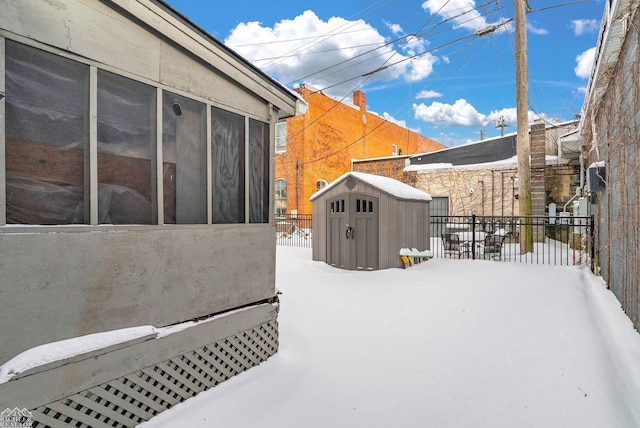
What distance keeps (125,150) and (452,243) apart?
356 inches

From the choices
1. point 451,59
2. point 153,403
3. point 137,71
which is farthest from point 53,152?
point 451,59

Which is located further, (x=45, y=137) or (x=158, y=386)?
(x=158, y=386)

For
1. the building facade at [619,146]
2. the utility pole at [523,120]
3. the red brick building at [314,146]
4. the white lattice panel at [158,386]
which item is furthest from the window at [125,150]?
the red brick building at [314,146]

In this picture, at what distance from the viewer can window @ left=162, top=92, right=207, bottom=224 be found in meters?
2.95

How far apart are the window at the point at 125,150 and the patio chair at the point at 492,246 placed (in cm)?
888

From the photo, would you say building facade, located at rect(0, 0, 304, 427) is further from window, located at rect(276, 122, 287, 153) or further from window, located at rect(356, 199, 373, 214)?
window, located at rect(276, 122, 287, 153)

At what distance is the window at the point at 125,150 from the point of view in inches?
99.9

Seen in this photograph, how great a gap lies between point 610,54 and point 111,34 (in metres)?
5.95

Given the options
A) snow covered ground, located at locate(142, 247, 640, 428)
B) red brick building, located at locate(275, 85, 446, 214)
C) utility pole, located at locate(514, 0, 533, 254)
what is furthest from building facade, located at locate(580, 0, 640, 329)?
red brick building, located at locate(275, 85, 446, 214)

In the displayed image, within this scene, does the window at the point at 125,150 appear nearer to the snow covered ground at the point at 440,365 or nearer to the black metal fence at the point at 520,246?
the snow covered ground at the point at 440,365

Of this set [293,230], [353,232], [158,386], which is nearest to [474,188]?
[293,230]

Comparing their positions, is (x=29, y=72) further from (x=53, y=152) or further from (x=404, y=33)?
(x=404, y=33)

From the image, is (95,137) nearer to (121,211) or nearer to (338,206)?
(121,211)

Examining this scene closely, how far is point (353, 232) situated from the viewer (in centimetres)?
832
